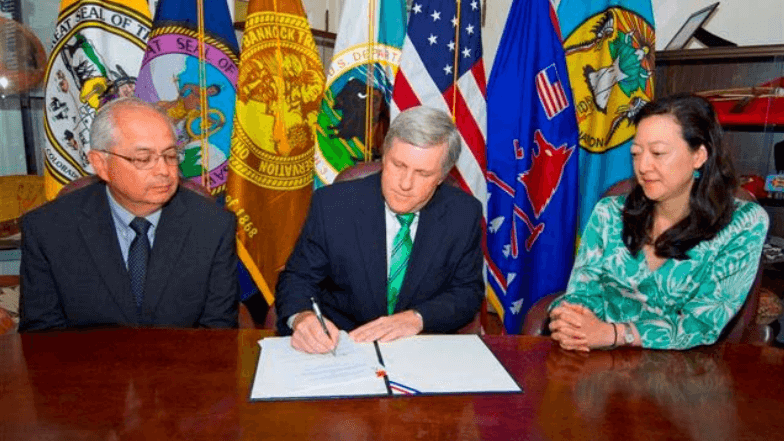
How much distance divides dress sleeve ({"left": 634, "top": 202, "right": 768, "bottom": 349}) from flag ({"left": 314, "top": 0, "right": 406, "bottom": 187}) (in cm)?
177

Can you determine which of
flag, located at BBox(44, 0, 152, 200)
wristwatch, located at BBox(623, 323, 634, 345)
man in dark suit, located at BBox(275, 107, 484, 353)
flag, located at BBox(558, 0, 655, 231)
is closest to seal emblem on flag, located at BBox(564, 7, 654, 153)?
flag, located at BBox(558, 0, 655, 231)

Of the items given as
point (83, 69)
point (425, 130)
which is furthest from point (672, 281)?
point (83, 69)

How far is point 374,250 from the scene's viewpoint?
1915 mm

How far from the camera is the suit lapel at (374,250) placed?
75.3 inches

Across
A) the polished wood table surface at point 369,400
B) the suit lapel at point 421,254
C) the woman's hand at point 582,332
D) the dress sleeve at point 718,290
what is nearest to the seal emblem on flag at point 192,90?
the suit lapel at point 421,254

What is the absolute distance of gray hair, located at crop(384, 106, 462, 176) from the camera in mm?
1799

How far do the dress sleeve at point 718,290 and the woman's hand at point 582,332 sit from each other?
0.11 m

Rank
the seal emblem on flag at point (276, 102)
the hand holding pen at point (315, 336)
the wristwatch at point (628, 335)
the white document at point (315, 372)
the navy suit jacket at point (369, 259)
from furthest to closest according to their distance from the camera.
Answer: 1. the seal emblem on flag at point (276, 102)
2. the navy suit jacket at point (369, 259)
3. the wristwatch at point (628, 335)
4. the hand holding pen at point (315, 336)
5. the white document at point (315, 372)

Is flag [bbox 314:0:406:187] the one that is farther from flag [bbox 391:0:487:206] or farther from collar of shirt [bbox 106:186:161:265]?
collar of shirt [bbox 106:186:161:265]

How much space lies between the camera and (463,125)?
3166 millimetres

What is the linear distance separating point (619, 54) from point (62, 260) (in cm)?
282

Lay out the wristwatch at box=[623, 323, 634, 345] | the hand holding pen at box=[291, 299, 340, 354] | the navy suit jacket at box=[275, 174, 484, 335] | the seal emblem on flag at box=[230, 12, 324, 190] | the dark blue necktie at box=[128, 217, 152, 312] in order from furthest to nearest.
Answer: the seal emblem on flag at box=[230, 12, 324, 190] < the navy suit jacket at box=[275, 174, 484, 335] < the dark blue necktie at box=[128, 217, 152, 312] < the wristwatch at box=[623, 323, 634, 345] < the hand holding pen at box=[291, 299, 340, 354]

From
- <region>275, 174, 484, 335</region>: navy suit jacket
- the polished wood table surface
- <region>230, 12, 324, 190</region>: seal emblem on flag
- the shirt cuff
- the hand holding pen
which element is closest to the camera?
the polished wood table surface

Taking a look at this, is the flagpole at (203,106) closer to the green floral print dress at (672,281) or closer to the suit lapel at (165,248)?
the suit lapel at (165,248)
